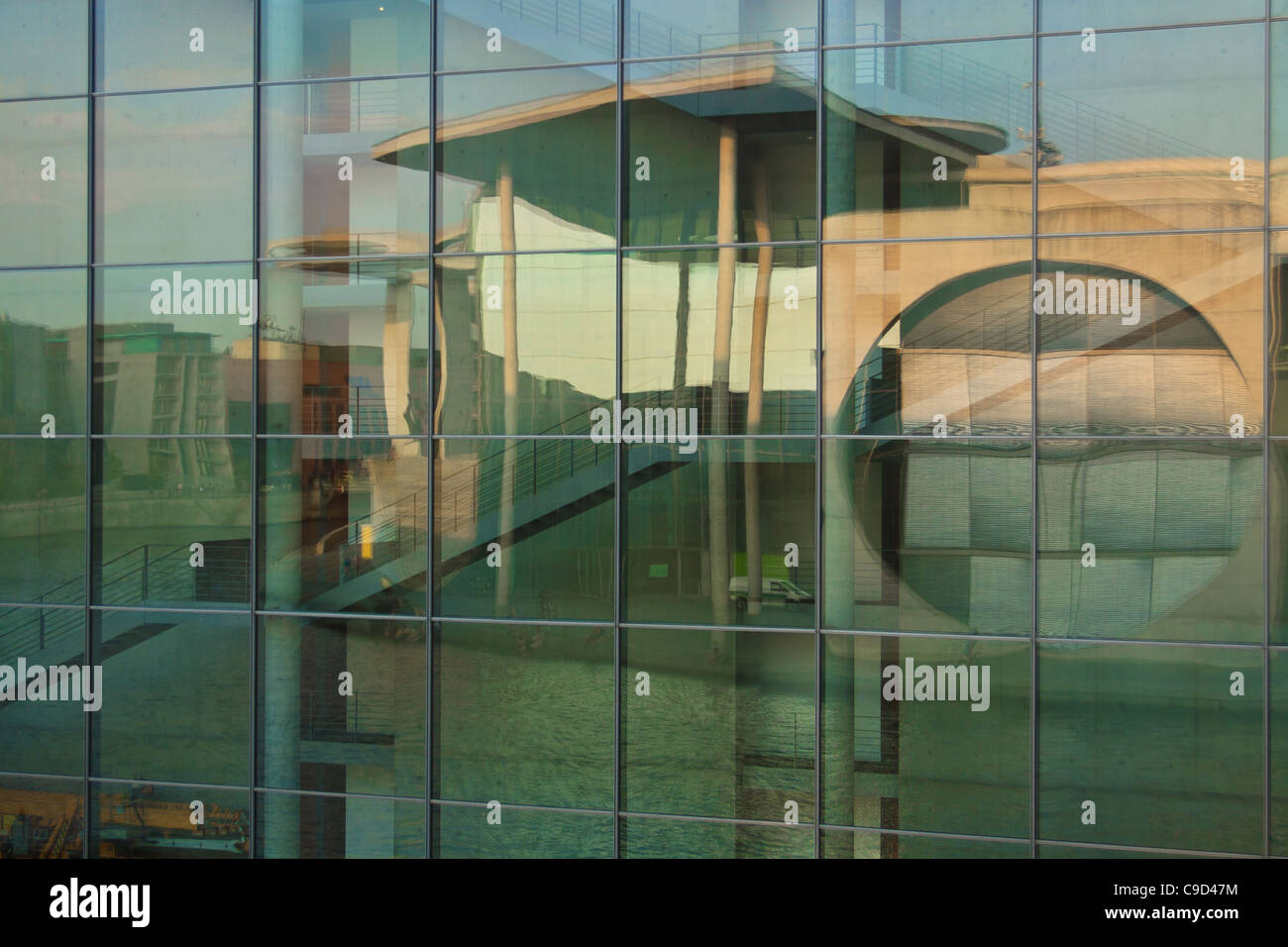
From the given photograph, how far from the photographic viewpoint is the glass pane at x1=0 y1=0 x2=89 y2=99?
486 inches

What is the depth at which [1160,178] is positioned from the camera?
35.1 feet

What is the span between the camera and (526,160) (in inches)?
459

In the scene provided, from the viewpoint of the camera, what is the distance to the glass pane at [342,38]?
38.9ft

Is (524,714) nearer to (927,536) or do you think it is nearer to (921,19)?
(927,536)

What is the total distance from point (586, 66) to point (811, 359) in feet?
12.9

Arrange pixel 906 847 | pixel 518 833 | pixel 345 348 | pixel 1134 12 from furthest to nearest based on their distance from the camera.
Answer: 1. pixel 345 348
2. pixel 518 833
3. pixel 906 847
4. pixel 1134 12

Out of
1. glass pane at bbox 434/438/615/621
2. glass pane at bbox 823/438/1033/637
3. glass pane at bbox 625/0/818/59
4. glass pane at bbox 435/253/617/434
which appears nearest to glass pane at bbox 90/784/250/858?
glass pane at bbox 434/438/615/621

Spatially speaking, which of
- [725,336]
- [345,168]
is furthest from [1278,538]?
[345,168]

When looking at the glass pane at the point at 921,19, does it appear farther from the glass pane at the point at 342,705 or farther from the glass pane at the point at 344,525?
the glass pane at the point at 342,705

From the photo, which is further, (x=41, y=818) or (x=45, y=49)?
(x=45, y=49)

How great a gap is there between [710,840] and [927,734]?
248 centimetres

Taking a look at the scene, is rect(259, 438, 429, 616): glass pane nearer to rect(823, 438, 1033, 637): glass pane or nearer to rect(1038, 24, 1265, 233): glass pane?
rect(823, 438, 1033, 637): glass pane

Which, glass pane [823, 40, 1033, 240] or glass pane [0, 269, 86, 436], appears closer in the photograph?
glass pane [823, 40, 1033, 240]

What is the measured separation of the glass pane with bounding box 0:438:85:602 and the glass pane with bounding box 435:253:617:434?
172 inches
